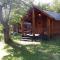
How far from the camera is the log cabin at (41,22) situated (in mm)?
24380

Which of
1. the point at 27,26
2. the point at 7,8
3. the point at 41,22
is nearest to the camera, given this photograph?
the point at 7,8

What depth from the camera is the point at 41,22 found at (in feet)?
89.9

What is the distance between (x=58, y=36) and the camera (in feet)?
83.1

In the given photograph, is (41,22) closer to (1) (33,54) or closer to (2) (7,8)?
(2) (7,8)

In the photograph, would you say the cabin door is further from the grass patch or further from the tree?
the grass patch

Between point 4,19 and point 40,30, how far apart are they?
730cm

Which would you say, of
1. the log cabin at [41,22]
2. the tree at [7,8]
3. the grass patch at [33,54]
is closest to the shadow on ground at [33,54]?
the grass patch at [33,54]

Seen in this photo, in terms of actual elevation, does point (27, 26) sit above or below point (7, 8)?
below

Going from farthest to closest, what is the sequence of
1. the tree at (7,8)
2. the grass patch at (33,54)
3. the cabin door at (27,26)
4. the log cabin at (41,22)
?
the cabin door at (27,26) < the log cabin at (41,22) < the tree at (7,8) < the grass patch at (33,54)

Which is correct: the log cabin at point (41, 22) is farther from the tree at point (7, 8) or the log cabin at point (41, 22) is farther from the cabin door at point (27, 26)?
the tree at point (7, 8)

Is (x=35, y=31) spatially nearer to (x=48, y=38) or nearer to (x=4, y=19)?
(x=48, y=38)

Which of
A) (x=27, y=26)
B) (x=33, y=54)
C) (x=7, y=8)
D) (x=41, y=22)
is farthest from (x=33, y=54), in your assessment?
(x=27, y=26)

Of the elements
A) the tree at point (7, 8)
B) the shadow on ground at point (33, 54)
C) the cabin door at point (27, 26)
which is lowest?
the shadow on ground at point (33, 54)

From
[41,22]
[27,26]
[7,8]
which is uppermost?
[7,8]
